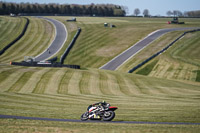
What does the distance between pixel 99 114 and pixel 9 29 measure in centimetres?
9983

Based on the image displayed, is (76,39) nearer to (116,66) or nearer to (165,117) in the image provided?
(116,66)

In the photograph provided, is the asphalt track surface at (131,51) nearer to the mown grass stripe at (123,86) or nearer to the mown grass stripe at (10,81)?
the mown grass stripe at (123,86)

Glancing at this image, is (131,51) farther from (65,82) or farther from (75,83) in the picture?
(65,82)

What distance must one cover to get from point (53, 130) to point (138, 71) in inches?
1856

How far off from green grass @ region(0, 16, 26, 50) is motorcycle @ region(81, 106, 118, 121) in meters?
77.2

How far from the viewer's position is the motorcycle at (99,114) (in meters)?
23.7

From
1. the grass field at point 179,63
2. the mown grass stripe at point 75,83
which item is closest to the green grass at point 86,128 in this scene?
the mown grass stripe at point 75,83

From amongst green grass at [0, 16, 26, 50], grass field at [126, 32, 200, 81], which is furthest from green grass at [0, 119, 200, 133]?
green grass at [0, 16, 26, 50]

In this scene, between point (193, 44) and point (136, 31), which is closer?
point (193, 44)

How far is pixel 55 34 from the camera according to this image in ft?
365

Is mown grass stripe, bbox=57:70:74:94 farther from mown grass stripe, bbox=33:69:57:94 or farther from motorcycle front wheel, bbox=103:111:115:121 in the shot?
A: motorcycle front wheel, bbox=103:111:115:121

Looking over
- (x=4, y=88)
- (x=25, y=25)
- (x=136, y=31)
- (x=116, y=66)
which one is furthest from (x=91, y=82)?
(x=25, y=25)

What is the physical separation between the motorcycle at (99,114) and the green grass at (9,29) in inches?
3041

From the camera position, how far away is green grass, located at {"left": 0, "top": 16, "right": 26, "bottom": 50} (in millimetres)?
103031
